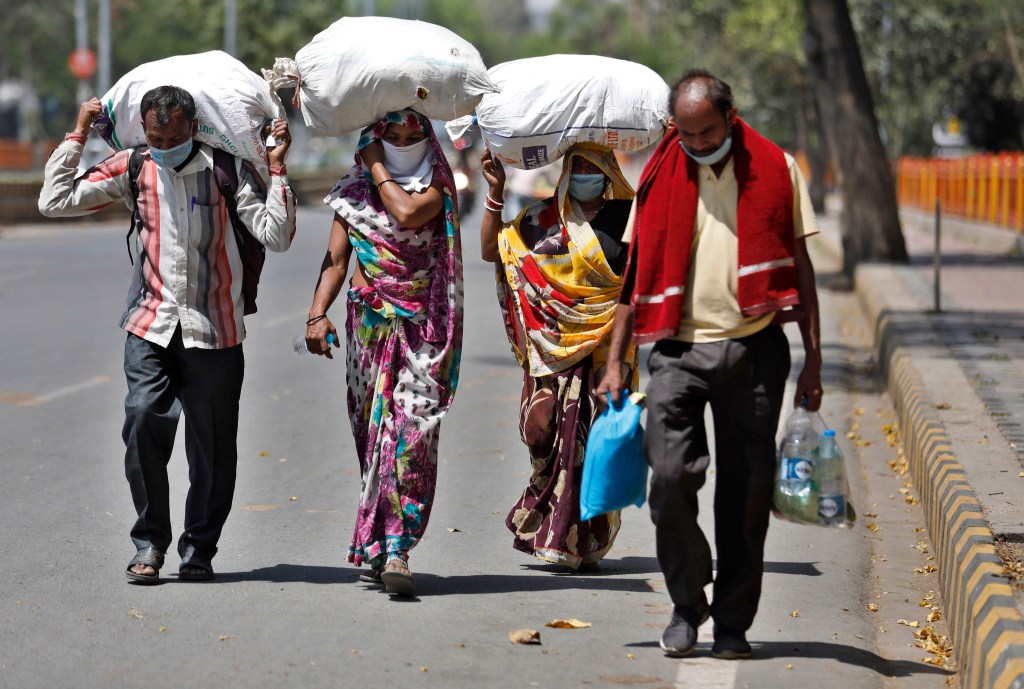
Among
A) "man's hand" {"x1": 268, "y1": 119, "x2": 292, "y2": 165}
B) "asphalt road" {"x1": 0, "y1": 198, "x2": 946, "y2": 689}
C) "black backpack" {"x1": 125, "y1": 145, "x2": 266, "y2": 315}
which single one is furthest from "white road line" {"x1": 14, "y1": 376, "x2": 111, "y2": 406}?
"man's hand" {"x1": 268, "y1": 119, "x2": 292, "y2": 165}

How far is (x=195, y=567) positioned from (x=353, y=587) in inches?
22.9

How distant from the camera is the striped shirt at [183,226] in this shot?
5949 millimetres

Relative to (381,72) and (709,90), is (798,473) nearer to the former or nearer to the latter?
(709,90)

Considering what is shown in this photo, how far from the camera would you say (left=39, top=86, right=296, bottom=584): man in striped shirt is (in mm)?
5945

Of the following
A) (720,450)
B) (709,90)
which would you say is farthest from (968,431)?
(709,90)

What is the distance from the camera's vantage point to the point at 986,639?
448 centimetres

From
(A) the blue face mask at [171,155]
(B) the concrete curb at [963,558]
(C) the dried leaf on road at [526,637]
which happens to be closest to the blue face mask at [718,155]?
(B) the concrete curb at [963,558]

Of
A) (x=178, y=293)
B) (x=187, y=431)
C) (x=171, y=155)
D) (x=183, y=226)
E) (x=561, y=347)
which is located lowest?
(x=187, y=431)

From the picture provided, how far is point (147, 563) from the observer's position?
6023 mm

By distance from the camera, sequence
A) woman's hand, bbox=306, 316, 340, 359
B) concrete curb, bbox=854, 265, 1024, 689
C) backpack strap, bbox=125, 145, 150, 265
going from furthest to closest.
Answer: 1. backpack strap, bbox=125, 145, 150, 265
2. woman's hand, bbox=306, 316, 340, 359
3. concrete curb, bbox=854, 265, 1024, 689

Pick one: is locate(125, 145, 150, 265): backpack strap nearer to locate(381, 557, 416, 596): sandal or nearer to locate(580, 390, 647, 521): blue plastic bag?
locate(381, 557, 416, 596): sandal

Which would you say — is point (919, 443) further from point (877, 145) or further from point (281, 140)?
point (877, 145)

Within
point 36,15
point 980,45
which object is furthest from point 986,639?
point 36,15

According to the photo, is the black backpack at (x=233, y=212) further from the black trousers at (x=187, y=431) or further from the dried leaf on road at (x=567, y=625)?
the dried leaf on road at (x=567, y=625)
